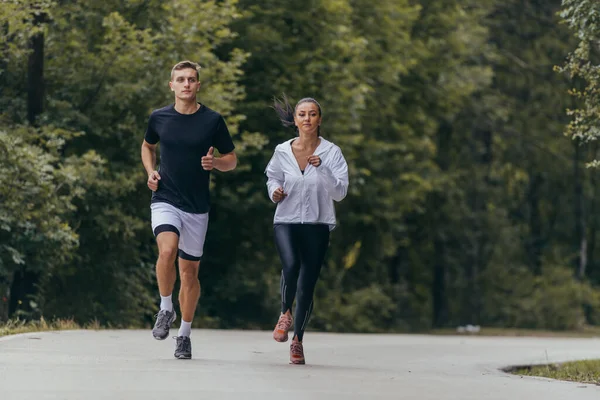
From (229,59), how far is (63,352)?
17621 millimetres

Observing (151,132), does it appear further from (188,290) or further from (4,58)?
(4,58)

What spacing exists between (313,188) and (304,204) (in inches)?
5.9

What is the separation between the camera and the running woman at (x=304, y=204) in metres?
12.7

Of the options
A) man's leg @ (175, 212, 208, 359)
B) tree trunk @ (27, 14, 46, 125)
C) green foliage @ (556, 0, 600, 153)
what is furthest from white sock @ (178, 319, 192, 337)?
tree trunk @ (27, 14, 46, 125)

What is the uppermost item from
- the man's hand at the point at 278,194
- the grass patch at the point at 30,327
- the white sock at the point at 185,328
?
the man's hand at the point at 278,194

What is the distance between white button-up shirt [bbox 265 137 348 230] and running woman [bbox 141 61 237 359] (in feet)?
2.29

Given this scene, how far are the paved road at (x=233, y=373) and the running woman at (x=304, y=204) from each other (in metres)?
0.61

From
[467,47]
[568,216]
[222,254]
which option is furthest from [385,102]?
[568,216]

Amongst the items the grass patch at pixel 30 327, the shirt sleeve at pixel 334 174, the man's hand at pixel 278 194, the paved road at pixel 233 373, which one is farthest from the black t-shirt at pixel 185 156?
the grass patch at pixel 30 327

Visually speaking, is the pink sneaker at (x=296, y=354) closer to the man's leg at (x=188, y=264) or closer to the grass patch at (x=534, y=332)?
the man's leg at (x=188, y=264)

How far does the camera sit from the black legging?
12680 mm

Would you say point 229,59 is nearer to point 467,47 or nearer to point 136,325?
point 136,325

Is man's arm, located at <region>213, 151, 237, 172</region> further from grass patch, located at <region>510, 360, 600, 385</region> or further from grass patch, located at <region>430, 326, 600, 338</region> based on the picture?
grass patch, located at <region>430, 326, 600, 338</region>

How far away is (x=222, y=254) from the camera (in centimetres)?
3136
